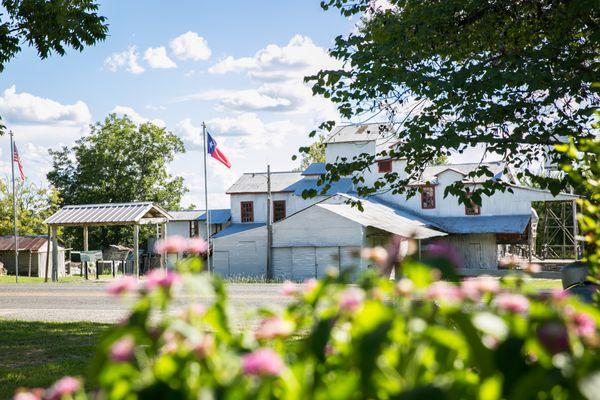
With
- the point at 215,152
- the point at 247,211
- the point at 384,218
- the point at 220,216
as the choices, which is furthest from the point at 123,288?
the point at 220,216

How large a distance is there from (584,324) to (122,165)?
63581mm

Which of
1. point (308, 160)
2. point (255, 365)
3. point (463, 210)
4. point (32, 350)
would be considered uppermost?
point (308, 160)

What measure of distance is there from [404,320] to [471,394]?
10.4 inches

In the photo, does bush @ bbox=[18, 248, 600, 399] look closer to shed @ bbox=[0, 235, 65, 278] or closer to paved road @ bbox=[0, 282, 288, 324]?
paved road @ bbox=[0, 282, 288, 324]

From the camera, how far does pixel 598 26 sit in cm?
1088

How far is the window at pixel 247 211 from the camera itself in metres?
52.6

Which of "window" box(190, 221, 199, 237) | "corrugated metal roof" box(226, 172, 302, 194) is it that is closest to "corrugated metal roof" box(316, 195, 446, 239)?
"corrugated metal roof" box(226, 172, 302, 194)

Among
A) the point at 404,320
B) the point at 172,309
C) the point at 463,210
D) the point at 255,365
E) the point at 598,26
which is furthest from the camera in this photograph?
the point at 463,210

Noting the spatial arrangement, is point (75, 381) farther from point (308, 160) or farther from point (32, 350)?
point (308, 160)

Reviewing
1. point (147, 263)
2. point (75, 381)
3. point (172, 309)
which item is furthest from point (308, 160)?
point (75, 381)

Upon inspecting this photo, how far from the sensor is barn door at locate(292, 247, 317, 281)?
38750mm

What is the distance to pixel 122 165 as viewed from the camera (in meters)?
63.2

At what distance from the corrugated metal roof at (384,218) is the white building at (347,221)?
0.05 metres

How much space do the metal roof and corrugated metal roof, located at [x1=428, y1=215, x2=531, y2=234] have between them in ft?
62.2
